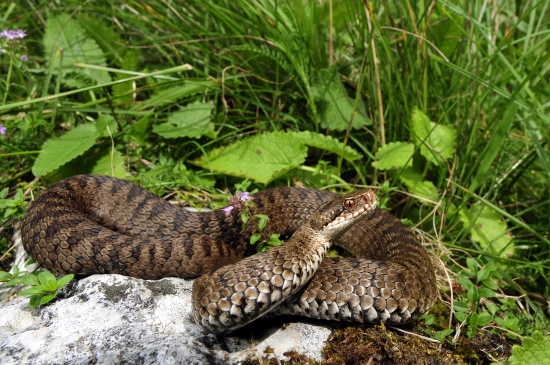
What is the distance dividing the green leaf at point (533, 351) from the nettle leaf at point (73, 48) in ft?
17.5

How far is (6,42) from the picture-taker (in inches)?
202

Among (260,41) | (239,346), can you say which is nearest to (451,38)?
(260,41)

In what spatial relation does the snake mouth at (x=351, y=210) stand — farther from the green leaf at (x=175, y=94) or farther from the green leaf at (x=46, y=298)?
the green leaf at (x=175, y=94)

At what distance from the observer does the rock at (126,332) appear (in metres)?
2.80

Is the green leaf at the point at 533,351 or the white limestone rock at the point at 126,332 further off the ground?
the white limestone rock at the point at 126,332

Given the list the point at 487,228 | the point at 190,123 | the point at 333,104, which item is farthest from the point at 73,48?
the point at 487,228

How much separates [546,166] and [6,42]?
5.90 meters

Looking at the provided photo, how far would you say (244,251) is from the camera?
14.0 ft

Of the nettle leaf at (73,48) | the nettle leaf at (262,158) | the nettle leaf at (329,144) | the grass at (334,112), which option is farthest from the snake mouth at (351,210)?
the nettle leaf at (73,48)

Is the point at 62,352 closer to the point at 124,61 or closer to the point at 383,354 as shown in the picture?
the point at 383,354

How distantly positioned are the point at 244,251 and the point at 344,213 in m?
1.07

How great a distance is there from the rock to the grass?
4.48 ft

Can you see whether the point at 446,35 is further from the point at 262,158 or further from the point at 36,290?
the point at 36,290

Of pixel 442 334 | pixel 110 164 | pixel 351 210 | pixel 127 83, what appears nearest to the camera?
pixel 442 334
